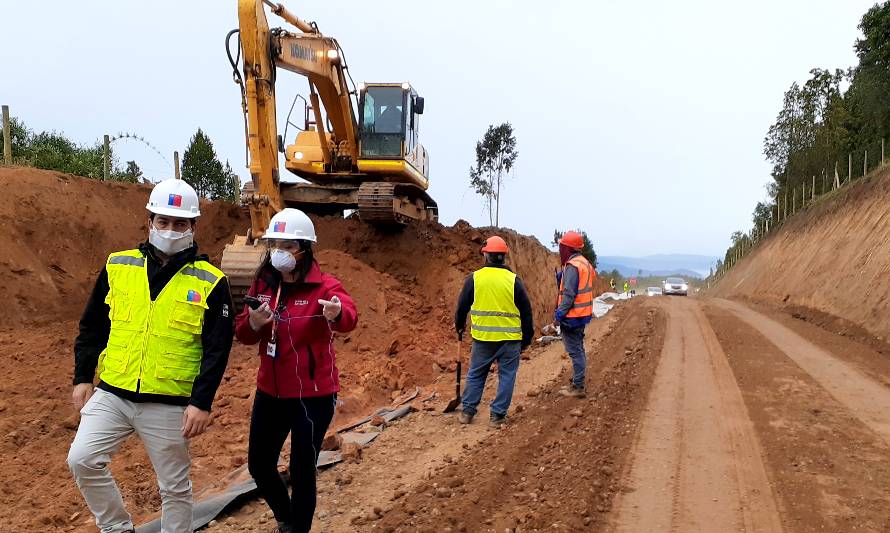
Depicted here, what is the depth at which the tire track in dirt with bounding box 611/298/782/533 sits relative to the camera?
4621 millimetres

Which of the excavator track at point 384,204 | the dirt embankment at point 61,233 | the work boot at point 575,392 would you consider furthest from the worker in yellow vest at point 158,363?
the excavator track at point 384,204

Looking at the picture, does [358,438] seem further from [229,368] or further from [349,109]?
[349,109]

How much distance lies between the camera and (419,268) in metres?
14.2

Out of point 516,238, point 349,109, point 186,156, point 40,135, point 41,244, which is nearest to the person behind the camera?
point 41,244

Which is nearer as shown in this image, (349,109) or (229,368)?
(229,368)

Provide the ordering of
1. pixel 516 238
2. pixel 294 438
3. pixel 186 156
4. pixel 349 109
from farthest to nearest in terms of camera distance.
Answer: pixel 186 156 → pixel 516 238 → pixel 349 109 → pixel 294 438

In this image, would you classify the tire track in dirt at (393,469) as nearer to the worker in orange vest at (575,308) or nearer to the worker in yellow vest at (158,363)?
the worker in orange vest at (575,308)

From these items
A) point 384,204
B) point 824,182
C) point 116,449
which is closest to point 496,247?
point 116,449

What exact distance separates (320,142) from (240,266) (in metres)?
4.48

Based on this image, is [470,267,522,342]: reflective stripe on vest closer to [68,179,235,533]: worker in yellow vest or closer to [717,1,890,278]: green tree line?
[68,179,235,533]: worker in yellow vest

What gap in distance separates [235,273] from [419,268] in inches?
188

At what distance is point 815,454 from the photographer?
19.7 feet

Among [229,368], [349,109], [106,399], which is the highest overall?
[349,109]

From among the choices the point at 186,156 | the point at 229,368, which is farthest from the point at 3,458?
the point at 186,156
